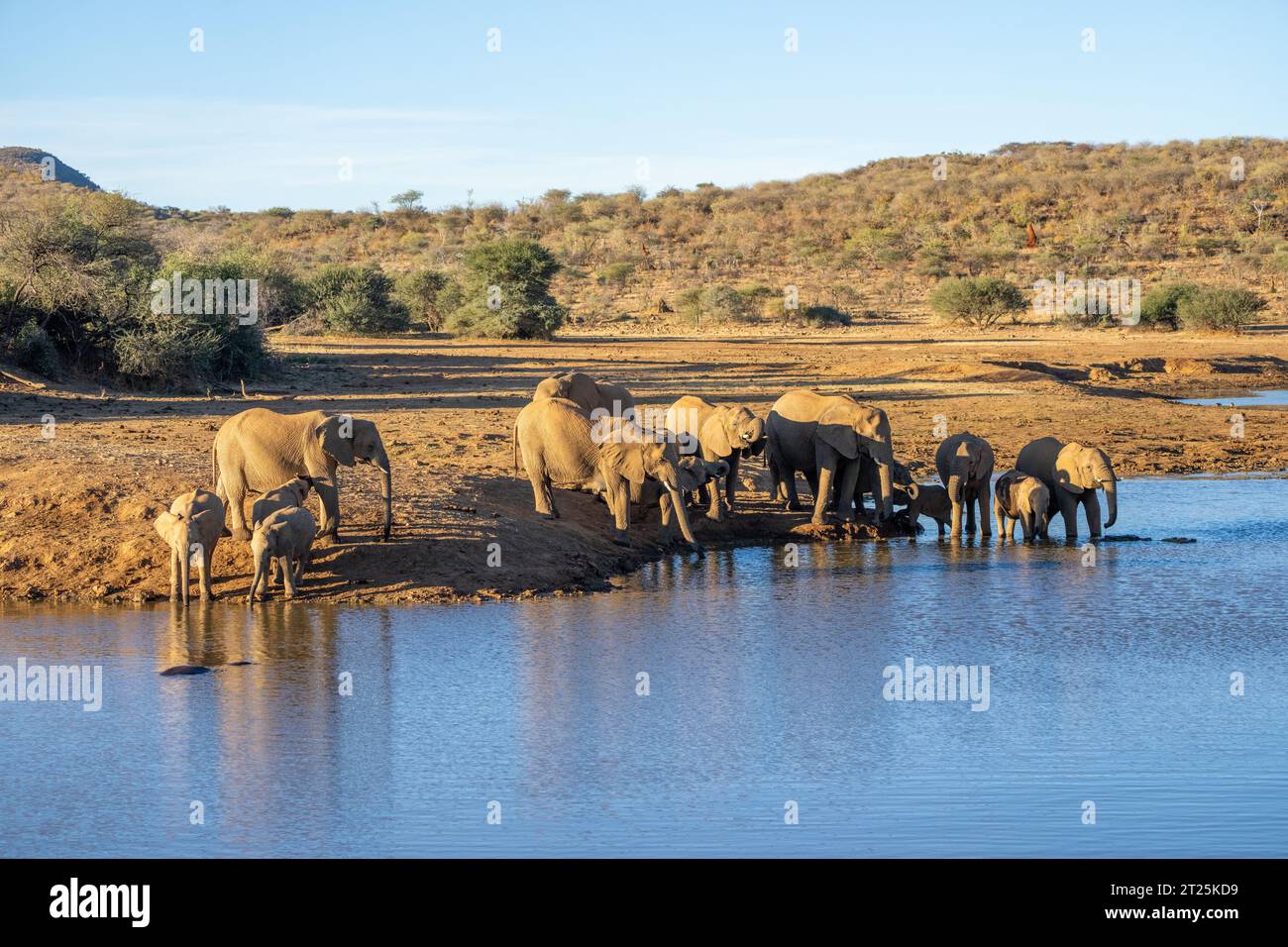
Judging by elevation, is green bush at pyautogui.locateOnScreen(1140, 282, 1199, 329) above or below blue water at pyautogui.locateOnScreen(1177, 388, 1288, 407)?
above

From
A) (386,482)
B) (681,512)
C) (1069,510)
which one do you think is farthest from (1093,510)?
(386,482)

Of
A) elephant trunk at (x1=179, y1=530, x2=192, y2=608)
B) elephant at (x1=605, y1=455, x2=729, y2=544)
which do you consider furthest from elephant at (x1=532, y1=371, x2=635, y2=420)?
elephant trunk at (x1=179, y1=530, x2=192, y2=608)

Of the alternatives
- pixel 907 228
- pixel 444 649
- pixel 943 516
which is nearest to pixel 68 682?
pixel 444 649

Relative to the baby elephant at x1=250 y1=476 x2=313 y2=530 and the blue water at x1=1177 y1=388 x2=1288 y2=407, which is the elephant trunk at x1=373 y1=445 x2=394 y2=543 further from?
the blue water at x1=1177 y1=388 x2=1288 y2=407

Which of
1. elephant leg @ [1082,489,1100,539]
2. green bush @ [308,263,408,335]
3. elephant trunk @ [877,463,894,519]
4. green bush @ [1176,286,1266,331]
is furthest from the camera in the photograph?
green bush @ [1176,286,1266,331]

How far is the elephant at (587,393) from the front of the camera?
1686 cm

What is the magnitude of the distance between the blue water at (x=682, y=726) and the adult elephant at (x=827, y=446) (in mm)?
2398

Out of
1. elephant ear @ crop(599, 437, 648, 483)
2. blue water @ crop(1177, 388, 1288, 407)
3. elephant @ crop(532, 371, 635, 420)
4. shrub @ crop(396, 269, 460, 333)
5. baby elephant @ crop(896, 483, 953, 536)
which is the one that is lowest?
baby elephant @ crop(896, 483, 953, 536)

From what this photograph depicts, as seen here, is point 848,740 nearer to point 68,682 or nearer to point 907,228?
point 68,682

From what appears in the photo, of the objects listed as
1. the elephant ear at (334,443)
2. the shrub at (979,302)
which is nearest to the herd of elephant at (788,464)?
the elephant ear at (334,443)

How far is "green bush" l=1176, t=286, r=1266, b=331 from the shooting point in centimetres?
3947

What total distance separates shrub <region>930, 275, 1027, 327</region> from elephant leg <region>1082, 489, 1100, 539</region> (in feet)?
90.6

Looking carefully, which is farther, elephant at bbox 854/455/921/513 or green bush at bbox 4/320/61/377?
green bush at bbox 4/320/61/377

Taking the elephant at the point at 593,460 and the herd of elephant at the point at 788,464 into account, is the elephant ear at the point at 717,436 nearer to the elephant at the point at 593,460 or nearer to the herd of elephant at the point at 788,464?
the herd of elephant at the point at 788,464
